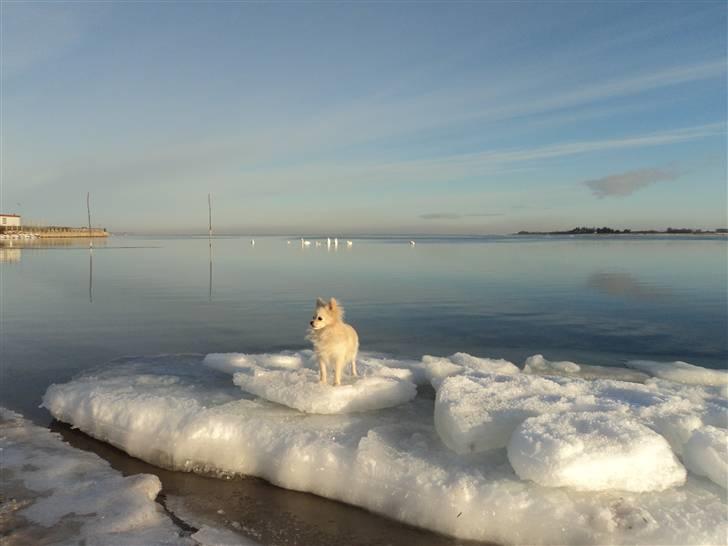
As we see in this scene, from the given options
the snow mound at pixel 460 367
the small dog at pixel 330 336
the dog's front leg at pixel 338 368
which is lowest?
the snow mound at pixel 460 367

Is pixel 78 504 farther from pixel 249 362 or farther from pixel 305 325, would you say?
pixel 305 325

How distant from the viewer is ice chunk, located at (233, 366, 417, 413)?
5.84m

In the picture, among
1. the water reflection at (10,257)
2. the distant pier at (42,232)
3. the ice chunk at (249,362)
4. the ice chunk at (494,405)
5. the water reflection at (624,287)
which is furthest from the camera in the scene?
the distant pier at (42,232)

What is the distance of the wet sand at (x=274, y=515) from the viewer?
399 centimetres

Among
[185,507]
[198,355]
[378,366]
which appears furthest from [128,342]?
[185,507]

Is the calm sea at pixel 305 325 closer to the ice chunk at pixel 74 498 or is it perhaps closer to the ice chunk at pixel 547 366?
the ice chunk at pixel 74 498

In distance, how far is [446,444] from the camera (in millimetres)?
5000

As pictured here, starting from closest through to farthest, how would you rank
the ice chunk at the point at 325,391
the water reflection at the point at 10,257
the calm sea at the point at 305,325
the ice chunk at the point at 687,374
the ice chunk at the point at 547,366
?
1. the calm sea at the point at 305,325
2. the ice chunk at the point at 325,391
3. the ice chunk at the point at 687,374
4. the ice chunk at the point at 547,366
5. the water reflection at the point at 10,257

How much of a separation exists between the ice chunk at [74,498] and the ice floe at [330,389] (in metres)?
1.71

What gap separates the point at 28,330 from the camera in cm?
1141

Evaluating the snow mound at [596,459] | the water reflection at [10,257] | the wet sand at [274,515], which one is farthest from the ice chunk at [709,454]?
the water reflection at [10,257]

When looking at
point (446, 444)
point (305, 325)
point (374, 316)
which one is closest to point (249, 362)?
point (446, 444)

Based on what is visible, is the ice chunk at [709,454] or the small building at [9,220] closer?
the ice chunk at [709,454]

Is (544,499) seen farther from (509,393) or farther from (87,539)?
(87,539)
